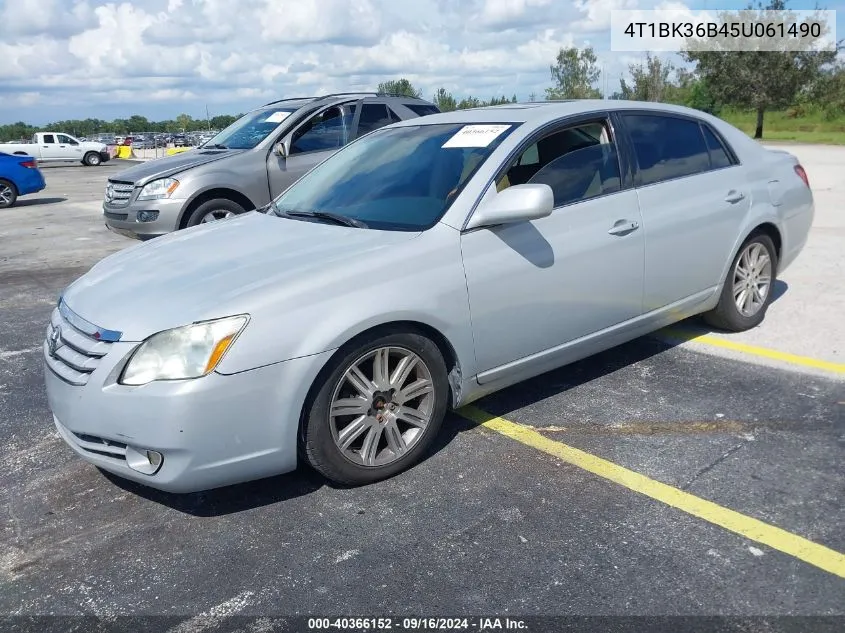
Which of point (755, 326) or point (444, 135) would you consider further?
point (755, 326)

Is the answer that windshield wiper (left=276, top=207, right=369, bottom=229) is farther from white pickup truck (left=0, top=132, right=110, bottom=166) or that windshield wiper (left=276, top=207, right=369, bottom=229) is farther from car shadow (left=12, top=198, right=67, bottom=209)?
white pickup truck (left=0, top=132, right=110, bottom=166)

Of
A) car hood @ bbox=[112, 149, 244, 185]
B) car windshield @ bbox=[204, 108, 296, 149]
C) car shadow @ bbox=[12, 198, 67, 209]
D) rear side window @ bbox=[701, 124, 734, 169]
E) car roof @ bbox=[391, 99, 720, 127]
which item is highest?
car windshield @ bbox=[204, 108, 296, 149]

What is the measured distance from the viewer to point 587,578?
273cm

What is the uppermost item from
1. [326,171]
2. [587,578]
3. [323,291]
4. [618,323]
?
[326,171]

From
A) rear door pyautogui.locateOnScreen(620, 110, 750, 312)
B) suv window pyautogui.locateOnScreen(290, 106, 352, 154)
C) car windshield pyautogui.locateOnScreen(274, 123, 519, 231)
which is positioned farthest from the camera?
suv window pyautogui.locateOnScreen(290, 106, 352, 154)

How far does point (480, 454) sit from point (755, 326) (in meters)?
2.83

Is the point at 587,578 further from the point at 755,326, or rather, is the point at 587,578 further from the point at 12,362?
the point at 12,362

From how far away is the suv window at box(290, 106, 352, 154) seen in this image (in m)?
8.85

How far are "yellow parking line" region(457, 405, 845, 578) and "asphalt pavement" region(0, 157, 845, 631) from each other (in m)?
0.02

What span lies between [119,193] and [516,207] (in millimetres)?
6233

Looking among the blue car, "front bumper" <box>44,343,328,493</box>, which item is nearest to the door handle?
"front bumper" <box>44,343,328,493</box>

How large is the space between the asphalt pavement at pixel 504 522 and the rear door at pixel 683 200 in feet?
2.05

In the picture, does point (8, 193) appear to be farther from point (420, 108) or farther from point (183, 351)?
point (183, 351)

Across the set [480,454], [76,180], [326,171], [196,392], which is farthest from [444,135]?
[76,180]
